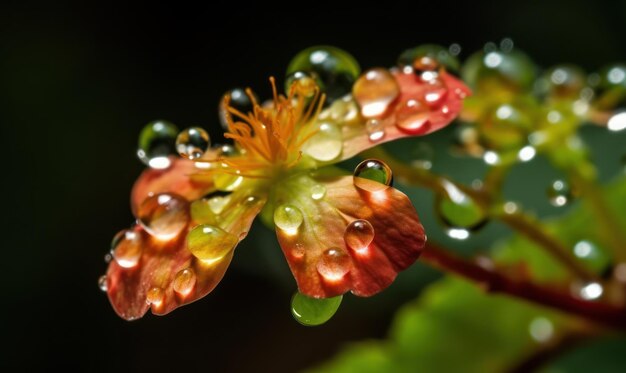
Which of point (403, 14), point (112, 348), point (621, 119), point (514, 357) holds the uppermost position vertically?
point (621, 119)

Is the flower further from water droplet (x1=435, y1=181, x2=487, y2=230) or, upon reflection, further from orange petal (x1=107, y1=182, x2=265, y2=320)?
water droplet (x1=435, y1=181, x2=487, y2=230)

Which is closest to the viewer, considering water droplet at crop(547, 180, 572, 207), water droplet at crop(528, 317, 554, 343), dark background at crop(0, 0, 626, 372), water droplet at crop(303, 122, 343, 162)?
water droplet at crop(303, 122, 343, 162)

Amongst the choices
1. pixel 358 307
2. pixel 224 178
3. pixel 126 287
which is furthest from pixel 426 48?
pixel 358 307

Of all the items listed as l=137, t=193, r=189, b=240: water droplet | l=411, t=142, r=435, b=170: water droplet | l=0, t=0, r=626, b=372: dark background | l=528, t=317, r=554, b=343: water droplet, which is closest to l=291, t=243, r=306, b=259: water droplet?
l=137, t=193, r=189, b=240: water droplet

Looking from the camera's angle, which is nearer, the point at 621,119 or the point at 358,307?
the point at 621,119

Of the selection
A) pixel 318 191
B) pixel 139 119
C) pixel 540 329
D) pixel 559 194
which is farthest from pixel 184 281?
pixel 139 119

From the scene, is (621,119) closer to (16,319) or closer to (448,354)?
(448,354)
